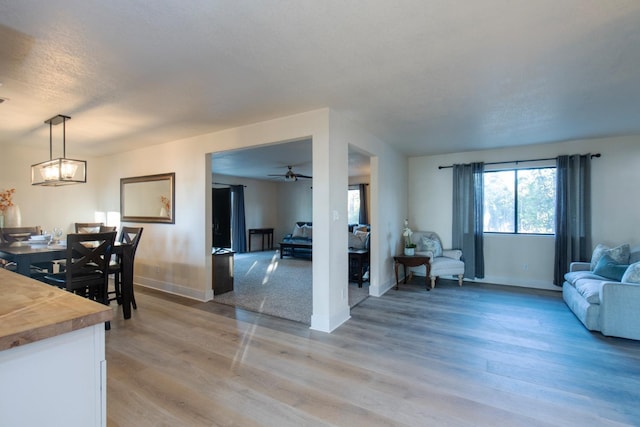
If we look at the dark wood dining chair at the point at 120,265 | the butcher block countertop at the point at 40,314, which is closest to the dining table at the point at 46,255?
the dark wood dining chair at the point at 120,265

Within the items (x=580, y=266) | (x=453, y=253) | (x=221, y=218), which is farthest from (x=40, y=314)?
(x=580, y=266)

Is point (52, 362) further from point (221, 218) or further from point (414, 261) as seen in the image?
point (414, 261)

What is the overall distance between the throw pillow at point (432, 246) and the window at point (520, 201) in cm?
92

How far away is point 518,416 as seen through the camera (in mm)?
1892

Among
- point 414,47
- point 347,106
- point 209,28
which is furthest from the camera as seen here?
point 347,106

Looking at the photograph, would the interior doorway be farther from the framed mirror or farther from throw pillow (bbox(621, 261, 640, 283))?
throw pillow (bbox(621, 261, 640, 283))

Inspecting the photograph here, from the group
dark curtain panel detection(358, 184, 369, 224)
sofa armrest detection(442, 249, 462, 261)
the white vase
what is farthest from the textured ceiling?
dark curtain panel detection(358, 184, 369, 224)

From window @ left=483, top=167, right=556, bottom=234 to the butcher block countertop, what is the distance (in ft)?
19.3

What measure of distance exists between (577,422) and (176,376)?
2.72 metres

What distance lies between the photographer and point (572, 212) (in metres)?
4.73

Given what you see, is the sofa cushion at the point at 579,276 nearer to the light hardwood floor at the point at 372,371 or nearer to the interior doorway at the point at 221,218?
the light hardwood floor at the point at 372,371

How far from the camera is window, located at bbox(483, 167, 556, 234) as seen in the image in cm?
506

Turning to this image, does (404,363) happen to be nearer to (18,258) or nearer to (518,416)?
(518,416)

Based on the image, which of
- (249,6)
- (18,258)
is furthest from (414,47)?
(18,258)
